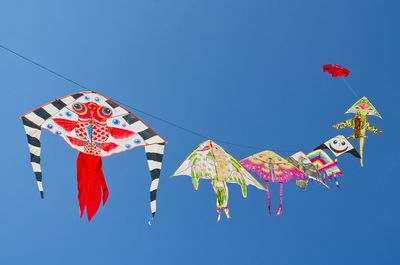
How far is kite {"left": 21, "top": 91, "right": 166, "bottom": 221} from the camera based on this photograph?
8547 mm

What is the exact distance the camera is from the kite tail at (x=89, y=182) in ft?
28.9

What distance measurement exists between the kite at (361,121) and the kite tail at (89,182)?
25.0 ft

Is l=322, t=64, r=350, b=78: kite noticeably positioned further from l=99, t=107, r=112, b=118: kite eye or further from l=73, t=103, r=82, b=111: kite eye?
l=73, t=103, r=82, b=111: kite eye

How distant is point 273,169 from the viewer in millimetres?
12508

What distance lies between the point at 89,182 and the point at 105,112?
1.20 m

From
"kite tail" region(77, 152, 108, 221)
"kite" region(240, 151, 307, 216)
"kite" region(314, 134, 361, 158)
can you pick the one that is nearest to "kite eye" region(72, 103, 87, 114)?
"kite tail" region(77, 152, 108, 221)

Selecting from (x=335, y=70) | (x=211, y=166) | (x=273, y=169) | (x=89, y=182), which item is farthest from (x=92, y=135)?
(x=335, y=70)

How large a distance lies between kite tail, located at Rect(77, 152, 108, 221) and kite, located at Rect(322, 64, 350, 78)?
680 cm

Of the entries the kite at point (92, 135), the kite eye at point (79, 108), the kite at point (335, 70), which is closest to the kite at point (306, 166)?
the kite at point (335, 70)

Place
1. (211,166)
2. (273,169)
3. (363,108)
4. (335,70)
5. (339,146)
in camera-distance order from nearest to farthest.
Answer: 1. (211,166)
2. (273,169)
3. (335,70)
4. (339,146)
5. (363,108)

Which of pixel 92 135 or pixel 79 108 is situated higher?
pixel 79 108

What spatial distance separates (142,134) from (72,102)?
4.13ft

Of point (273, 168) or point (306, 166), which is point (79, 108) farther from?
point (306, 166)

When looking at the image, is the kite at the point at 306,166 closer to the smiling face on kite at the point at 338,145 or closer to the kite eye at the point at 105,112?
the smiling face on kite at the point at 338,145
